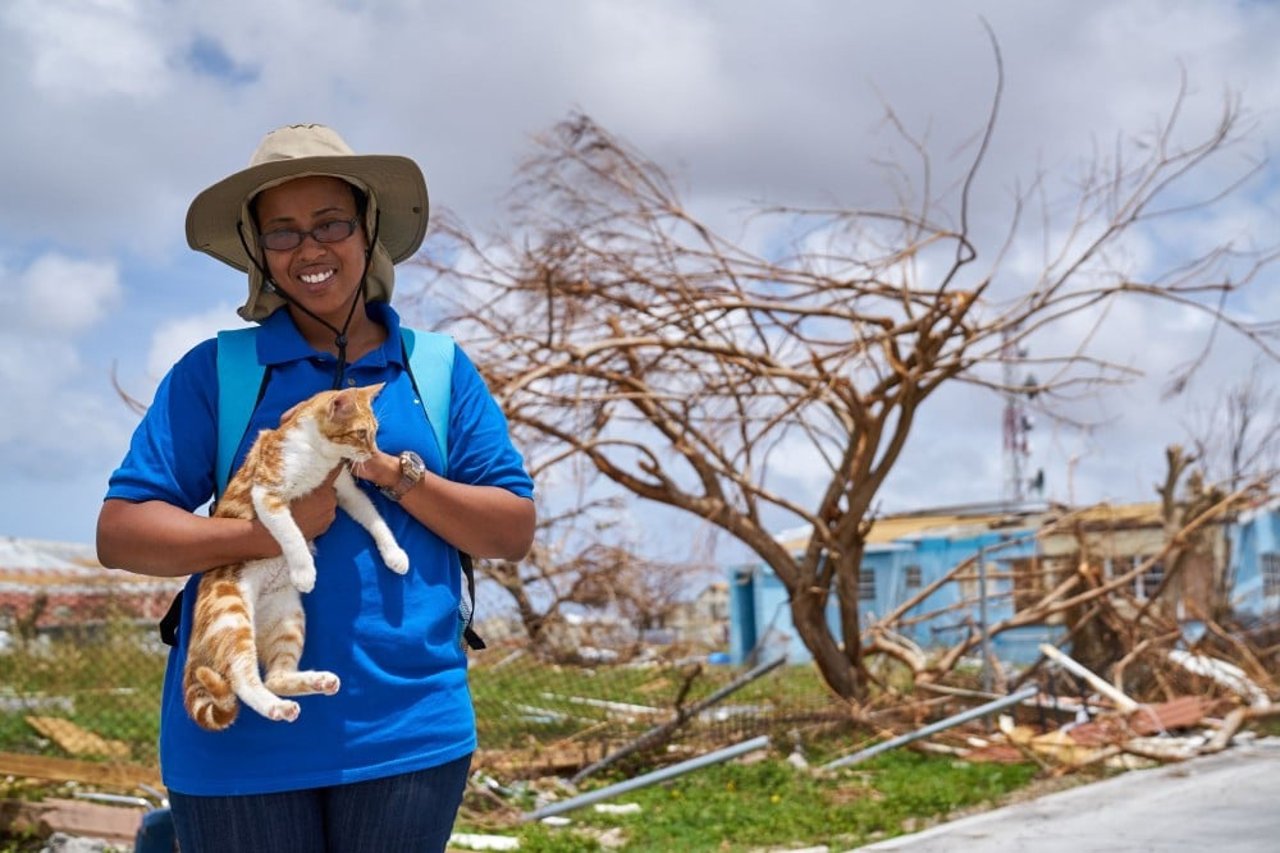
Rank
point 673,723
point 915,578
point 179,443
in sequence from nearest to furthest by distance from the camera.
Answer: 1. point 179,443
2. point 673,723
3. point 915,578

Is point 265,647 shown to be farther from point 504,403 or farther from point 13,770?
point 504,403

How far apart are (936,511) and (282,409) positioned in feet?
97.4

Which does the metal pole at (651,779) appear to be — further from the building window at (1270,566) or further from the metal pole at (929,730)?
the building window at (1270,566)

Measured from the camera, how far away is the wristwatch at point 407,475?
1951 mm

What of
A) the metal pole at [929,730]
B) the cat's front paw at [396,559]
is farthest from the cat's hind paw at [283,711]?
the metal pole at [929,730]

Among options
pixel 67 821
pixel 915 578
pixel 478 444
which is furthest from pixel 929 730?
pixel 915 578

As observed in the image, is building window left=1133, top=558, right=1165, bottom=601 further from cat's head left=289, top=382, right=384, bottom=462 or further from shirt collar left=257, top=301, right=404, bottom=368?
cat's head left=289, top=382, right=384, bottom=462

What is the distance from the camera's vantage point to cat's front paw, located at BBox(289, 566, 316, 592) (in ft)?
6.27

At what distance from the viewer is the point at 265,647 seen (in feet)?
6.28

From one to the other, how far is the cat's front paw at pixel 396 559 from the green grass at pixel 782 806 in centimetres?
418

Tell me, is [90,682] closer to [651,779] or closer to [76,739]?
[76,739]

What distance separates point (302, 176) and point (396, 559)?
2.30 ft

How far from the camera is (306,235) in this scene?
216cm

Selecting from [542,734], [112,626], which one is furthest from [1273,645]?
[112,626]
